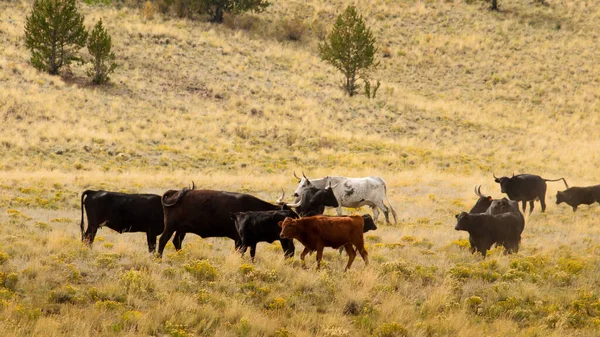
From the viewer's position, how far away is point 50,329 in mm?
7488

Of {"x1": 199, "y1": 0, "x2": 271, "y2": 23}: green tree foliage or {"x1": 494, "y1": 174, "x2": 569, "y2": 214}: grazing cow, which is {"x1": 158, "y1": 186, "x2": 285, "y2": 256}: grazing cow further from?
{"x1": 199, "y1": 0, "x2": 271, "y2": 23}: green tree foliage

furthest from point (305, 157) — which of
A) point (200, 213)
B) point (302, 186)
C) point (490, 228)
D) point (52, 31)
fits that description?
point (200, 213)

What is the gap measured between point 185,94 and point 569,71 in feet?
120

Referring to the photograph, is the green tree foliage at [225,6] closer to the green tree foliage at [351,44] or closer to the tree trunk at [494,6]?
the green tree foliage at [351,44]

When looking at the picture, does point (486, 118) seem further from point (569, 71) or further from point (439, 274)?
point (439, 274)

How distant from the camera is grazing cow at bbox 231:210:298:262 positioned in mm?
11141

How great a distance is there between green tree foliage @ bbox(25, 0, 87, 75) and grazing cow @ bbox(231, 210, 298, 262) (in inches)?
1291

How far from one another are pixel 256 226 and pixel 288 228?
775 mm

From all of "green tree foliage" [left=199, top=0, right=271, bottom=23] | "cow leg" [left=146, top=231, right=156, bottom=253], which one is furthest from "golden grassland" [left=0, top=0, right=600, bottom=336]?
"green tree foliage" [left=199, top=0, right=271, bottom=23]

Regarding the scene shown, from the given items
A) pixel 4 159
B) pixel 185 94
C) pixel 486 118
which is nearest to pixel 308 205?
pixel 4 159

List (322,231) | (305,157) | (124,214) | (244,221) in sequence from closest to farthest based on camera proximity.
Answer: (322,231) → (244,221) → (124,214) → (305,157)

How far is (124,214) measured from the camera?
39.3ft

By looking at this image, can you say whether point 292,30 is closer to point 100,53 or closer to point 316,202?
point 100,53

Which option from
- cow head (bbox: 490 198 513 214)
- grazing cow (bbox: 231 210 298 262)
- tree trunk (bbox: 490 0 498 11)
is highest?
tree trunk (bbox: 490 0 498 11)
